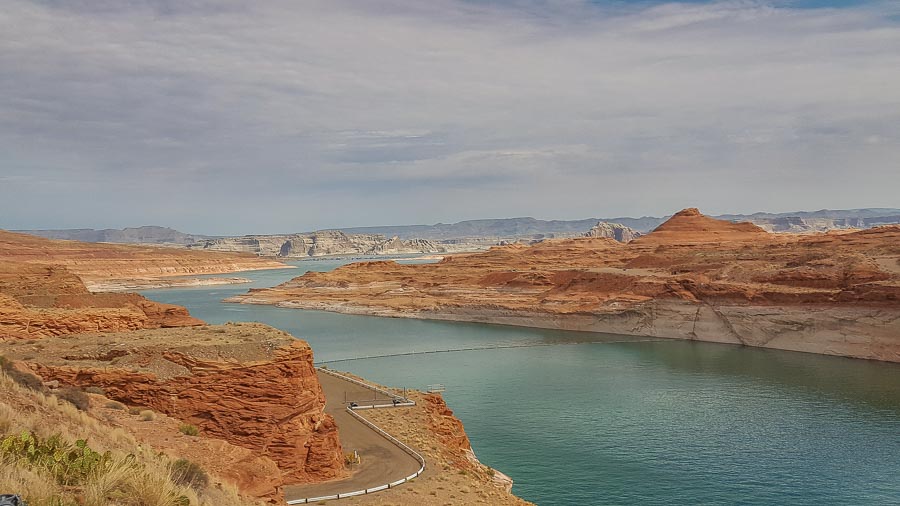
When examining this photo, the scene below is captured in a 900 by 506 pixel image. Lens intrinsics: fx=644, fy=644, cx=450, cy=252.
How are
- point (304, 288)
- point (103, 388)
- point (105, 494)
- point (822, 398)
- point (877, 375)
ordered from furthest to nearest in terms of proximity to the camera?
1. point (304, 288)
2. point (877, 375)
3. point (822, 398)
4. point (103, 388)
5. point (105, 494)

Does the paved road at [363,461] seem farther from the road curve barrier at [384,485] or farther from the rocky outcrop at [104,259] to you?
the rocky outcrop at [104,259]

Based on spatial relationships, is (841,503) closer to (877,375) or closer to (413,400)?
(413,400)

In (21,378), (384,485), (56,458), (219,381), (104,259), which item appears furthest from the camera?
(104,259)

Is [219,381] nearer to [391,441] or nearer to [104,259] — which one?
[391,441]

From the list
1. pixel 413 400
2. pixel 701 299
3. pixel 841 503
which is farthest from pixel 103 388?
pixel 701 299

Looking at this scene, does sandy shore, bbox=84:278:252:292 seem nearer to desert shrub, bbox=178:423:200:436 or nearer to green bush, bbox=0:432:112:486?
desert shrub, bbox=178:423:200:436

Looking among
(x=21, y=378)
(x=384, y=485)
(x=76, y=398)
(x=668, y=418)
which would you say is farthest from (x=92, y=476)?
(x=668, y=418)

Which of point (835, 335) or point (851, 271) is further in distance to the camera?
point (851, 271)
